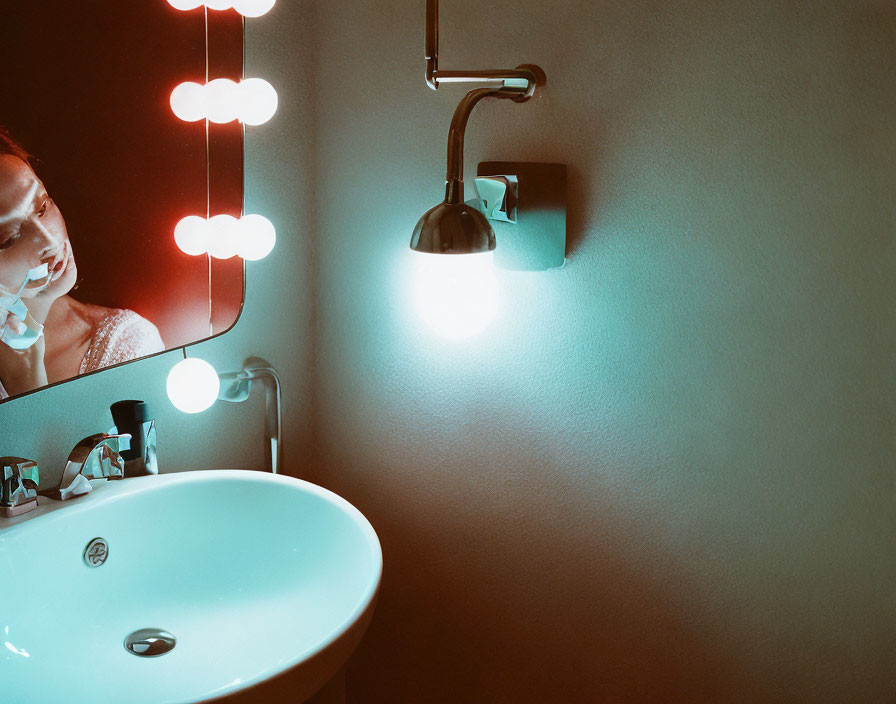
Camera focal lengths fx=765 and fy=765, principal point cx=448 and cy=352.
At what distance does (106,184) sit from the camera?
105cm

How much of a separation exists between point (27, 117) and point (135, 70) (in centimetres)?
20

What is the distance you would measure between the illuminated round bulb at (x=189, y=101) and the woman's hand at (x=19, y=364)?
1.33 ft

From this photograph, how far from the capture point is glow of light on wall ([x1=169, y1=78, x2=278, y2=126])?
1.17m

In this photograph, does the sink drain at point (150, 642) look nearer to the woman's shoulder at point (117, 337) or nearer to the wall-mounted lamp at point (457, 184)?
the woman's shoulder at point (117, 337)

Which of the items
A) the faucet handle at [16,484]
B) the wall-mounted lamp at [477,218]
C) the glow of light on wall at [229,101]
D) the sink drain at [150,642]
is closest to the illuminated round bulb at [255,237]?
the glow of light on wall at [229,101]

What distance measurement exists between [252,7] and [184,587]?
0.87m

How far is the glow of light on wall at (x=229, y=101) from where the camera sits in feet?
3.84

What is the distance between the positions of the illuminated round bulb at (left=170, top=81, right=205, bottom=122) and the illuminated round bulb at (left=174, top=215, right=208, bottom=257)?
15cm

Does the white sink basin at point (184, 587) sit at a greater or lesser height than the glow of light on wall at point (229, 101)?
lesser

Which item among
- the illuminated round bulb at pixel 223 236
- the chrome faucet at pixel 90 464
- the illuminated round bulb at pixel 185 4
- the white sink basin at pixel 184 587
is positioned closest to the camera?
the white sink basin at pixel 184 587

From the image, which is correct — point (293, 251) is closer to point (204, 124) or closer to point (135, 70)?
point (204, 124)

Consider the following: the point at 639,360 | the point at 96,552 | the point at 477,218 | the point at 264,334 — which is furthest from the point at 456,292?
the point at 96,552

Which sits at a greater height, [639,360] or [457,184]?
[457,184]

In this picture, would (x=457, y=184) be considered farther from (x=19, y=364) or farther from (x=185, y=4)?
(x=19, y=364)
